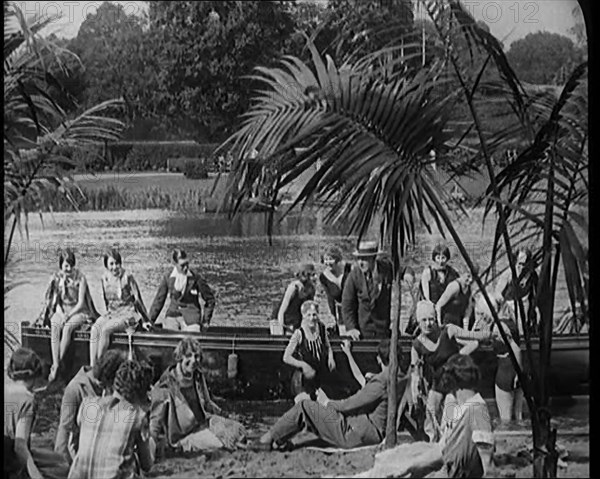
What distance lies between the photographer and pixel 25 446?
3.82 meters

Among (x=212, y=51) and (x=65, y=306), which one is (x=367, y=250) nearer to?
(x=212, y=51)

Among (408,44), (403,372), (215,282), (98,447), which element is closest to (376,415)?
(403,372)

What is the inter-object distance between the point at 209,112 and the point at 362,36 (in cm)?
58

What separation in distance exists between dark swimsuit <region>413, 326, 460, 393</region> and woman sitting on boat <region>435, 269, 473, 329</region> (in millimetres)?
43

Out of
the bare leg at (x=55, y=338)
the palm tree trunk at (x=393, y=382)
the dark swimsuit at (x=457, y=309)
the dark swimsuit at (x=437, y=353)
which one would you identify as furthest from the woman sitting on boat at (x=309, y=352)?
the bare leg at (x=55, y=338)

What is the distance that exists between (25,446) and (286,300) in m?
1.04

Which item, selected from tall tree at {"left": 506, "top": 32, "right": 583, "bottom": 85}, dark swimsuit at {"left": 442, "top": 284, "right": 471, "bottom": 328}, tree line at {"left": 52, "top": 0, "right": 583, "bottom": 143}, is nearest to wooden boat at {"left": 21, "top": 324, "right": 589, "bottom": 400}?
dark swimsuit at {"left": 442, "top": 284, "right": 471, "bottom": 328}

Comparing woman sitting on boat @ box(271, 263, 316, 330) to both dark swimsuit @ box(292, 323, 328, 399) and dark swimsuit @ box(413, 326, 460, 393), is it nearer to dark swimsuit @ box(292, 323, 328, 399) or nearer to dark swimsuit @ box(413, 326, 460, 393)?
dark swimsuit @ box(292, 323, 328, 399)

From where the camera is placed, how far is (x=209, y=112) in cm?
376

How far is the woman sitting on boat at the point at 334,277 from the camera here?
12.4ft

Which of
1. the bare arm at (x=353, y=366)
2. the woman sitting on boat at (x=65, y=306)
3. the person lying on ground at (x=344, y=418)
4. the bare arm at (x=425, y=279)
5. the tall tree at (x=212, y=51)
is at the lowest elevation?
the person lying on ground at (x=344, y=418)

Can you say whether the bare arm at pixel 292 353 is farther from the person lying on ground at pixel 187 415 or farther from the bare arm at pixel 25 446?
the bare arm at pixel 25 446

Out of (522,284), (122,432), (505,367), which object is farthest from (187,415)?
(522,284)

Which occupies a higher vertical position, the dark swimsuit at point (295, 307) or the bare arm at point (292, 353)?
the dark swimsuit at point (295, 307)
